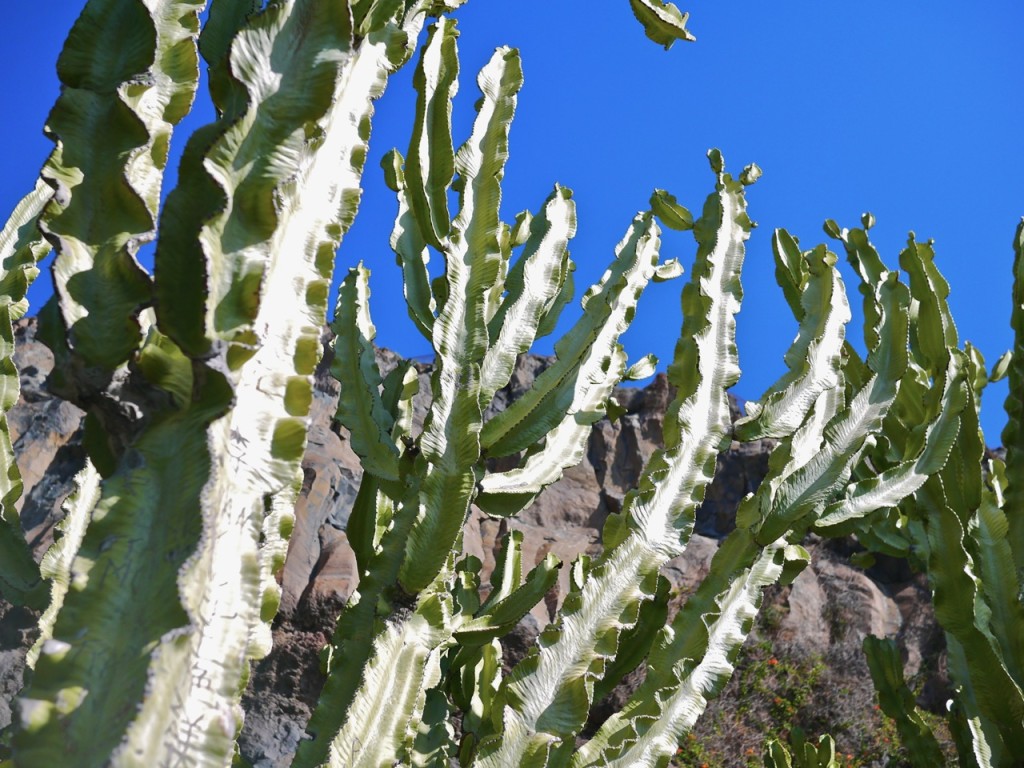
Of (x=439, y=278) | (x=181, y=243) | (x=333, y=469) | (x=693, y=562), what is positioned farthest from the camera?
(x=693, y=562)

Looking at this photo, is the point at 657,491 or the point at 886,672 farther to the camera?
the point at 886,672

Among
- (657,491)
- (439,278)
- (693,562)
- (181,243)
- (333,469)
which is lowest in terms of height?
(181,243)

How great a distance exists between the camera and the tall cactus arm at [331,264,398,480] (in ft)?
6.97

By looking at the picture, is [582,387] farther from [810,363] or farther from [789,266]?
[789,266]

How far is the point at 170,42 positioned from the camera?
4.75ft

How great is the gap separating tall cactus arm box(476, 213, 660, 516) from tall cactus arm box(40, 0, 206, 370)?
0.97 m

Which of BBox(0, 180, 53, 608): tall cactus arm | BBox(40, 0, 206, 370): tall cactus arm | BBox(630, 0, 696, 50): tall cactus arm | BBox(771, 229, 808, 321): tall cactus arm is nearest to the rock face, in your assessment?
BBox(0, 180, 53, 608): tall cactus arm

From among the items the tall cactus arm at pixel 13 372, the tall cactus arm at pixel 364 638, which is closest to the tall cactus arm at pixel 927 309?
the tall cactus arm at pixel 364 638

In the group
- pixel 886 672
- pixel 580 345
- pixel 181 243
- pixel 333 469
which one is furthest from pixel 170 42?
pixel 333 469

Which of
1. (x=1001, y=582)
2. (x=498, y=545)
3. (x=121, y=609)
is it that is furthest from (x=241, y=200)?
(x=498, y=545)

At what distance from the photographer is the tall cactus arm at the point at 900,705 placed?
291 centimetres

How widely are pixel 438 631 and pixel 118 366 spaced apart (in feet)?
2.81

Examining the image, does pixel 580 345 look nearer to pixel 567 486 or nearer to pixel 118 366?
pixel 118 366

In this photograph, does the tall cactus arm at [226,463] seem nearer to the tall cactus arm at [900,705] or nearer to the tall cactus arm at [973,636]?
the tall cactus arm at [973,636]
